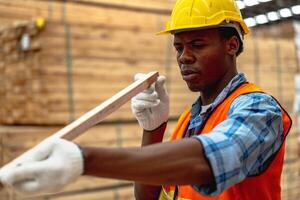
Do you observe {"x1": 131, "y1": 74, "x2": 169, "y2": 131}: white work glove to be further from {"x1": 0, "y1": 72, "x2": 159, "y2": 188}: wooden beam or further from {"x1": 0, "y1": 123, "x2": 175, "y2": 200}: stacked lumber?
{"x1": 0, "y1": 123, "x2": 175, "y2": 200}: stacked lumber

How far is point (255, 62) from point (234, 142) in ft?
16.3

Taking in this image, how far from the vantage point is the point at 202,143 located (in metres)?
1.33

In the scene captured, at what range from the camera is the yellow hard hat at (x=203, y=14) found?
5.99 ft

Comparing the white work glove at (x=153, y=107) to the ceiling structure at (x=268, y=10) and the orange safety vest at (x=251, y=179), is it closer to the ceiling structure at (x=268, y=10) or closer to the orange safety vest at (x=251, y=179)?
the orange safety vest at (x=251, y=179)

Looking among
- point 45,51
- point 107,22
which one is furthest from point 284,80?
point 45,51

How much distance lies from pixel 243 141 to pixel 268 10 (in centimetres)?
1881

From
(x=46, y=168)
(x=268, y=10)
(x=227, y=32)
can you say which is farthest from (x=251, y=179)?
(x=268, y=10)

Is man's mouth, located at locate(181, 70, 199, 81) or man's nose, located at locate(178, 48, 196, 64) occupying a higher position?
man's nose, located at locate(178, 48, 196, 64)

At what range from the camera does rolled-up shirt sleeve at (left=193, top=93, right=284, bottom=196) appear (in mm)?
1332

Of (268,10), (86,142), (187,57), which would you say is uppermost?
(268,10)

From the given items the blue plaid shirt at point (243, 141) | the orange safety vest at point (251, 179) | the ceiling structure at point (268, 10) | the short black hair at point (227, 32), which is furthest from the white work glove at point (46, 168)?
the ceiling structure at point (268, 10)

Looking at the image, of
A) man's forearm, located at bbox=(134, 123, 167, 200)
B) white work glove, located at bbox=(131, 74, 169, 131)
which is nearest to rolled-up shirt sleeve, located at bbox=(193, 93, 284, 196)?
white work glove, located at bbox=(131, 74, 169, 131)

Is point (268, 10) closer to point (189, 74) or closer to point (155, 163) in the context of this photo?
point (189, 74)

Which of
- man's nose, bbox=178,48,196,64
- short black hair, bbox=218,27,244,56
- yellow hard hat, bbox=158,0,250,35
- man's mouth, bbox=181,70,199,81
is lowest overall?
man's mouth, bbox=181,70,199,81
